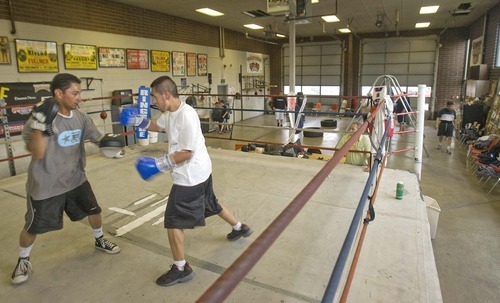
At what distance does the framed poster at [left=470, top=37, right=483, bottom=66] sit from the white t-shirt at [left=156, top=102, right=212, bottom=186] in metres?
11.9

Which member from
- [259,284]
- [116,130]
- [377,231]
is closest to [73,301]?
[259,284]

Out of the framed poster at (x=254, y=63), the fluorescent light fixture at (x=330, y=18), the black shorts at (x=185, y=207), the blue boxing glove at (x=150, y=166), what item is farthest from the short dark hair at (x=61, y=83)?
the framed poster at (x=254, y=63)

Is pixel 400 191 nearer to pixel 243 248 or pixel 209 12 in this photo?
pixel 243 248

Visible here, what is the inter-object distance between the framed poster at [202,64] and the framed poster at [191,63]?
302mm

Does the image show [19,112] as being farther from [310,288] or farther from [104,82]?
[310,288]

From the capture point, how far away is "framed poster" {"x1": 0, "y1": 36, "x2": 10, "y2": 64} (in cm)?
563

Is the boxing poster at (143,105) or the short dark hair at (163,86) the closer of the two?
the short dark hair at (163,86)

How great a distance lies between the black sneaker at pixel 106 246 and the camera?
2.42 metres

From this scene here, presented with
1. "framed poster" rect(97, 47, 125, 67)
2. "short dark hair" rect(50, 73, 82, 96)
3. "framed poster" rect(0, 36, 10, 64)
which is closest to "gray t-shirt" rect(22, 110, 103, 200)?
"short dark hair" rect(50, 73, 82, 96)

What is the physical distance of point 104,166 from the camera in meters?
4.57

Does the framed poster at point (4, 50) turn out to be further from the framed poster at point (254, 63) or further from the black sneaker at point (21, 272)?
the framed poster at point (254, 63)

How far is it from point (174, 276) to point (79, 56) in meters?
6.47

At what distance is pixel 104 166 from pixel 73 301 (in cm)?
289

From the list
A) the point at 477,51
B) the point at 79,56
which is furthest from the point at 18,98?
the point at 477,51
